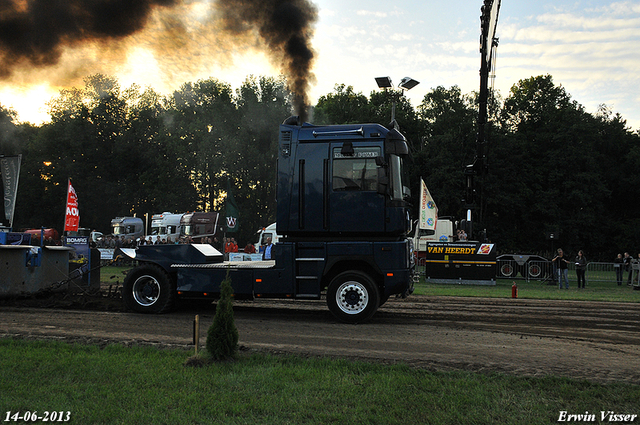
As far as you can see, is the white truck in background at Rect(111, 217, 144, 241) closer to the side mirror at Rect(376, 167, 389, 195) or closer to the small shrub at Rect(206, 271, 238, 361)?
the side mirror at Rect(376, 167, 389, 195)

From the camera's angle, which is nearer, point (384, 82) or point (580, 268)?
point (580, 268)

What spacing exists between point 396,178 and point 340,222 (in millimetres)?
1328

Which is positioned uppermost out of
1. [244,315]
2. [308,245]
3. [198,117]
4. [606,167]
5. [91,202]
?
[198,117]

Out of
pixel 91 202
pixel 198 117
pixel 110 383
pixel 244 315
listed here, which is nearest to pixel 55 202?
pixel 91 202

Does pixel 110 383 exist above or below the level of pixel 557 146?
below

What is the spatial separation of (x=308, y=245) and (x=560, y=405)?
536 centimetres

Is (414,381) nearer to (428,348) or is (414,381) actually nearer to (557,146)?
(428,348)

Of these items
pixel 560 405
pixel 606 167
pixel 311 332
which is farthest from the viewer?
pixel 606 167

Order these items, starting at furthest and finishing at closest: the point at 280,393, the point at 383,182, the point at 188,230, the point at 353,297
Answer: the point at 188,230, the point at 353,297, the point at 383,182, the point at 280,393

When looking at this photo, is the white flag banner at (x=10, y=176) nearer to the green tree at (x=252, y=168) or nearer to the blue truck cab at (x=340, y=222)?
the blue truck cab at (x=340, y=222)

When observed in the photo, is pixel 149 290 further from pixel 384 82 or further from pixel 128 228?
pixel 128 228

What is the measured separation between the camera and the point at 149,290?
10172 millimetres

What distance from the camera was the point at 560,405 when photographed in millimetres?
4645


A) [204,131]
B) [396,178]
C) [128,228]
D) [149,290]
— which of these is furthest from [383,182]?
[204,131]
